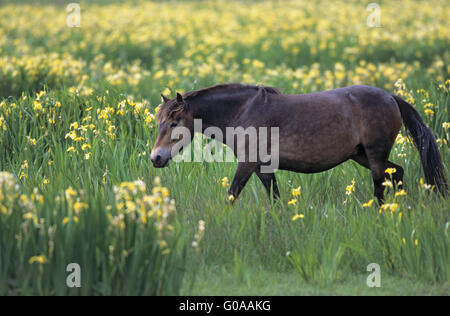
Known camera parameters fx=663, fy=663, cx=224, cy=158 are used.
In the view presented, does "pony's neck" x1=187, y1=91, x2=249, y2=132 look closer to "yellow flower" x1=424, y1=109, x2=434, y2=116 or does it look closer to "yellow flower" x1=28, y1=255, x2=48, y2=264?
"yellow flower" x1=28, y1=255, x2=48, y2=264

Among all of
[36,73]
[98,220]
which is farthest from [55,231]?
[36,73]

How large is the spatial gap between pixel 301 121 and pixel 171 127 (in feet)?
3.58

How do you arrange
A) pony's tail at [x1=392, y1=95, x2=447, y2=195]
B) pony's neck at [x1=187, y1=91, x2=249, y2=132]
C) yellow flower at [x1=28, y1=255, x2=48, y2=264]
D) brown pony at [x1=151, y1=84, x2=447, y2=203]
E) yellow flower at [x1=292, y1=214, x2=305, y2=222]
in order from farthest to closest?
1. pony's tail at [x1=392, y1=95, x2=447, y2=195]
2. pony's neck at [x1=187, y1=91, x2=249, y2=132]
3. brown pony at [x1=151, y1=84, x2=447, y2=203]
4. yellow flower at [x1=292, y1=214, x2=305, y2=222]
5. yellow flower at [x1=28, y1=255, x2=48, y2=264]

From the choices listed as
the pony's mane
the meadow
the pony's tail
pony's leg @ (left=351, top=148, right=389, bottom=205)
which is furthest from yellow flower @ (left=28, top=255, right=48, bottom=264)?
the pony's tail

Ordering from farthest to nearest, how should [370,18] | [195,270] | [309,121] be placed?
[370,18] → [309,121] → [195,270]

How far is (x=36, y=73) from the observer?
10258 millimetres

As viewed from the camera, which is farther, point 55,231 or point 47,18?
point 47,18

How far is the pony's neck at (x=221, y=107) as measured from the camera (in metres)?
5.68

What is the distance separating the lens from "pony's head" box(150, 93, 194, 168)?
5496 mm

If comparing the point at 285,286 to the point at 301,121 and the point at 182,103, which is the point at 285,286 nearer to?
the point at 301,121

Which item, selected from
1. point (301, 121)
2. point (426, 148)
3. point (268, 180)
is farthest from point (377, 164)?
point (268, 180)

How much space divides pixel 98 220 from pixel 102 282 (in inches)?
15.5

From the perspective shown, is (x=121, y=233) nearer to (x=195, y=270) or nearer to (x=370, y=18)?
(x=195, y=270)
